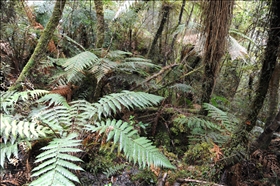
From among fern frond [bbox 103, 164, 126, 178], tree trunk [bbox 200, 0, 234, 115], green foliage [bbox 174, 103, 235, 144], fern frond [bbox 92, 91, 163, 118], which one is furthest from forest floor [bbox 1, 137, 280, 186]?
tree trunk [bbox 200, 0, 234, 115]

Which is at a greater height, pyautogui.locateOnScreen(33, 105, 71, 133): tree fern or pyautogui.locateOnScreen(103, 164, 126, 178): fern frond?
pyautogui.locateOnScreen(33, 105, 71, 133): tree fern

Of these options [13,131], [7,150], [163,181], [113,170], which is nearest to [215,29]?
[163,181]

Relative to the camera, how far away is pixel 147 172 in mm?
2014

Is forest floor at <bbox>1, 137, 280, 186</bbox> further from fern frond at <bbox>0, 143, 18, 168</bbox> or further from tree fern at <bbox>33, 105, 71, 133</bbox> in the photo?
tree fern at <bbox>33, 105, 71, 133</bbox>

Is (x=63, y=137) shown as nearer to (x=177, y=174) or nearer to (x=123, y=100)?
(x=123, y=100)

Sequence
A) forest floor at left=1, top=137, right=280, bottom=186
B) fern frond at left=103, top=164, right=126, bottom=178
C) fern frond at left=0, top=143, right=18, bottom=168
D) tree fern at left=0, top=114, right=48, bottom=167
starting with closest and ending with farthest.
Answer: tree fern at left=0, top=114, right=48, bottom=167
fern frond at left=0, top=143, right=18, bottom=168
forest floor at left=1, top=137, right=280, bottom=186
fern frond at left=103, top=164, right=126, bottom=178

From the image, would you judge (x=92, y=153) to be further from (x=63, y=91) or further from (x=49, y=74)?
(x=49, y=74)

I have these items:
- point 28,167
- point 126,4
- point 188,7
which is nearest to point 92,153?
point 28,167

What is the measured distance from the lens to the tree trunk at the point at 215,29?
79.3 inches

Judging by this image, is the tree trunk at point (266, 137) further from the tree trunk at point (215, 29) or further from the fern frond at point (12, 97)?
the fern frond at point (12, 97)

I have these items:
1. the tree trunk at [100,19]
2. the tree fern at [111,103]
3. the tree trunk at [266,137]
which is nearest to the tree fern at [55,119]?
the tree fern at [111,103]

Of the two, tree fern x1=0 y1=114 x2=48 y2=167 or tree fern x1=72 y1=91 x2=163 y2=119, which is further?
tree fern x1=72 y1=91 x2=163 y2=119

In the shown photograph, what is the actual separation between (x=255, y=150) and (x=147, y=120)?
53.2 inches

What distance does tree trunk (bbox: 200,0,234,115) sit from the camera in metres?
2.01
